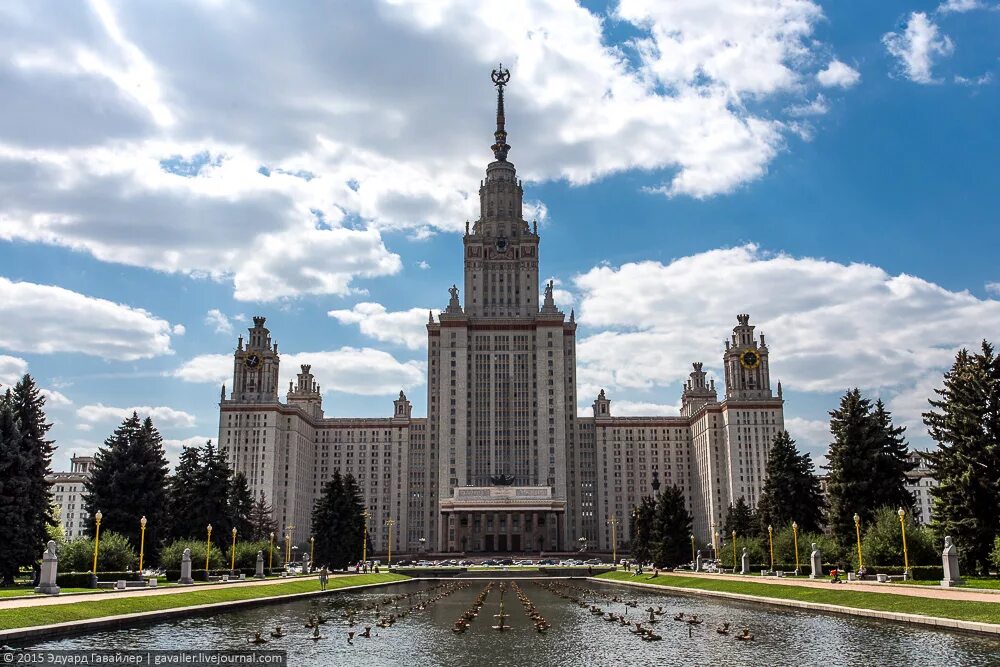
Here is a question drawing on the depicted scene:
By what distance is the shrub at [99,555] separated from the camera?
197ft

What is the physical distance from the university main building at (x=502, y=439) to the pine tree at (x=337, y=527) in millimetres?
67796

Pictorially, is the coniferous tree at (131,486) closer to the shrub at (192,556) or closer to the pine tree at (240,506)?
the shrub at (192,556)

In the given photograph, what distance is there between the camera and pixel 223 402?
180375mm

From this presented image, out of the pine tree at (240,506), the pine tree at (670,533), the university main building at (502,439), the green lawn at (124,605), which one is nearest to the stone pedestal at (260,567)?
the green lawn at (124,605)

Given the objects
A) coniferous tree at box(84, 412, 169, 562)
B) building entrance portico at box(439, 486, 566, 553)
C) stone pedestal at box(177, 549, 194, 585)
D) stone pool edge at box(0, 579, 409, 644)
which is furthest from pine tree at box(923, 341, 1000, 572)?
building entrance portico at box(439, 486, 566, 553)

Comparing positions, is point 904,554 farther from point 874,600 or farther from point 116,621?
point 116,621

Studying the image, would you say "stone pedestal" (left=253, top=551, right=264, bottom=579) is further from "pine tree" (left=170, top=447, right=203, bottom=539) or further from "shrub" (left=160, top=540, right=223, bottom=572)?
"pine tree" (left=170, top=447, right=203, bottom=539)

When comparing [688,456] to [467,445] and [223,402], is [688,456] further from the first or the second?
[223,402]

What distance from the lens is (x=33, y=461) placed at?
58125 mm

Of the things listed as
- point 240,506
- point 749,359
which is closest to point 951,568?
point 240,506

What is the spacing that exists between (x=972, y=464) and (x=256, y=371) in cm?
15281

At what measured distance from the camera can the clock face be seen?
584ft

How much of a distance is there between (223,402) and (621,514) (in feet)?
290

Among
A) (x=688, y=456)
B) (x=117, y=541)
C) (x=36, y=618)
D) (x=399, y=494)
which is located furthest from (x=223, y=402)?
(x=36, y=618)
